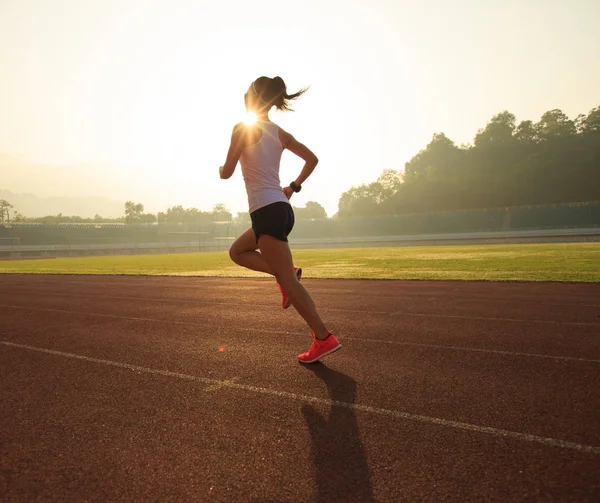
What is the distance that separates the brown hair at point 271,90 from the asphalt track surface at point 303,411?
94.1 inches

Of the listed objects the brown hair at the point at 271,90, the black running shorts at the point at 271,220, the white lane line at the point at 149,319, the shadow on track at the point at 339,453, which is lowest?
the white lane line at the point at 149,319

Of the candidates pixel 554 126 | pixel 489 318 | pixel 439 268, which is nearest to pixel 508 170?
pixel 554 126

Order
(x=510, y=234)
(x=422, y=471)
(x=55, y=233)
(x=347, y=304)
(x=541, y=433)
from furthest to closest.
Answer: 1. (x=55, y=233)
2. (x=510, y=234)
3. (x=347, y=304)
4. (x=541, y=433)
5. (x=422, y=471)

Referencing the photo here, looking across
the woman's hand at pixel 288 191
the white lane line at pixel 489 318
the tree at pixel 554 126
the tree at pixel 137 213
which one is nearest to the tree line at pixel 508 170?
the tree at pixel 554 126

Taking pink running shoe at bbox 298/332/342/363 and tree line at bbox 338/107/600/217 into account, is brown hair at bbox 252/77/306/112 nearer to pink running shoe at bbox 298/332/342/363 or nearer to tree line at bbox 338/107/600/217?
pink running shoe at bbox 298/332/342/363

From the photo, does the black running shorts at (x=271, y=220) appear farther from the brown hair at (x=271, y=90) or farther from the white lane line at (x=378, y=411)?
the white lane line at (x=378, y=411)

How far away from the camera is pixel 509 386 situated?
10.8 feet

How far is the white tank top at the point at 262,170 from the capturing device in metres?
3.72

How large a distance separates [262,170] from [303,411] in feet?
6.54

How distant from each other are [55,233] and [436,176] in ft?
253

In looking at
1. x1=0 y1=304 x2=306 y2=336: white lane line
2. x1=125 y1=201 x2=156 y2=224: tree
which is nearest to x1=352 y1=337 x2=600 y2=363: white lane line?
x1=0 y1=304 x2=306 y2=336: white lane line

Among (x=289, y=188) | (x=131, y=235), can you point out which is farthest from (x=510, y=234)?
(x=131, y=235)

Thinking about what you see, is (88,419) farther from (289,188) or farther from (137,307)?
(137,307)

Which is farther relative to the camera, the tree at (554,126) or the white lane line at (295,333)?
the tree at (554,126)
